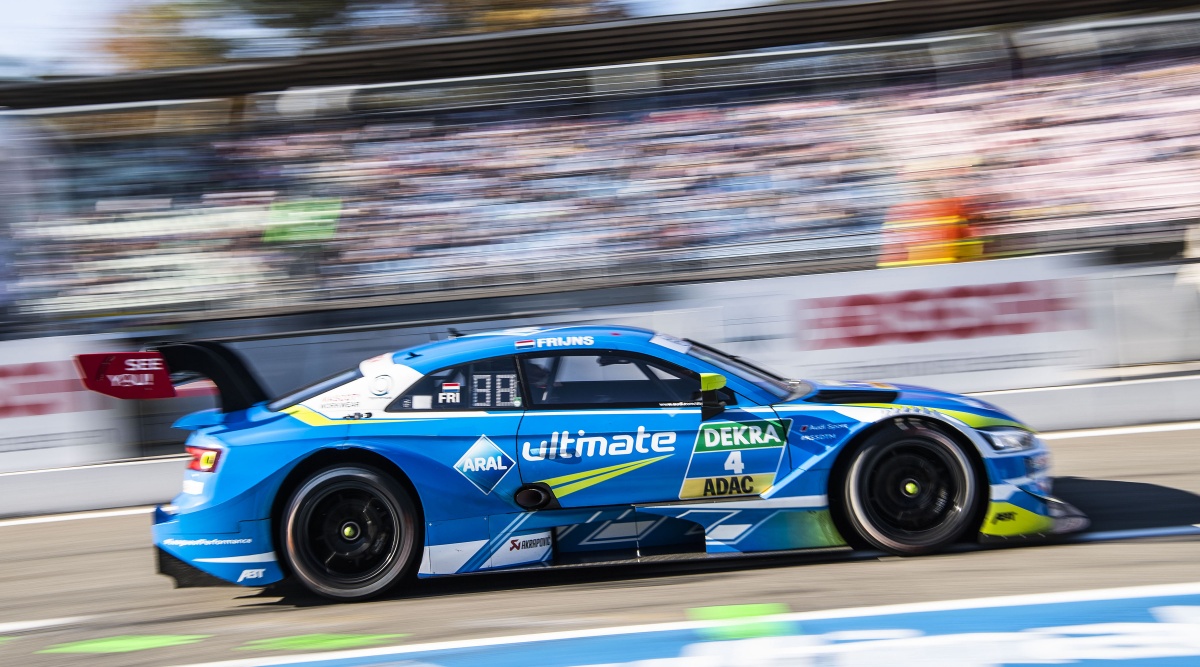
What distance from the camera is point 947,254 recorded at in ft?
29.4

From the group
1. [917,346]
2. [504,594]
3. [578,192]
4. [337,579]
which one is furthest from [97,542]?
[917,346]

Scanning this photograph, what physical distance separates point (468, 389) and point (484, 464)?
40 cm

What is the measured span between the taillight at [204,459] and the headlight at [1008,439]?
11.7ft

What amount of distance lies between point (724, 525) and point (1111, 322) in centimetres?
450

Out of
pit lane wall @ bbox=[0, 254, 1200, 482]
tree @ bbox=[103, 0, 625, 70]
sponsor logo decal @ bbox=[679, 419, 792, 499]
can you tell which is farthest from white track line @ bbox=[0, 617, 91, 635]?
tree @ bbox=[103, 0, 625, 70]

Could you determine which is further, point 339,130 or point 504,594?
point 339,130

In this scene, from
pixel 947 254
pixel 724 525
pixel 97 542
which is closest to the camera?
pixel 724 525

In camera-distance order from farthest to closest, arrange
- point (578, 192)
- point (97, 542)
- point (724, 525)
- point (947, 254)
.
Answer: point (578, 192)
point (947, 254)
point (97, 542)
point (724, 525)

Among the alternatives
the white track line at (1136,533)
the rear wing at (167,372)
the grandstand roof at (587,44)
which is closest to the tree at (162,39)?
the grandstand roof at (587,44)

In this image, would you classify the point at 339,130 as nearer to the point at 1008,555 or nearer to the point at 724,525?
the point at 724,525

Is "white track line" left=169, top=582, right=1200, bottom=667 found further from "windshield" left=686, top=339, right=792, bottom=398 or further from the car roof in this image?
the car roof

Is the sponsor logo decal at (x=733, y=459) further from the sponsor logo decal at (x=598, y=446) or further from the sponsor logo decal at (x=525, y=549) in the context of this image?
the sponsor logo decal at (x=525, y=549)

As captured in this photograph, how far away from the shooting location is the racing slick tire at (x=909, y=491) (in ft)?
15.8

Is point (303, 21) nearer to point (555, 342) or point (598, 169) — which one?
point (598, 169)
